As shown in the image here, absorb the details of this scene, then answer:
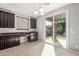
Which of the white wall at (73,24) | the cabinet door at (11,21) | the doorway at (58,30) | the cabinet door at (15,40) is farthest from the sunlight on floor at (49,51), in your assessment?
the cabinet door at (11,21)

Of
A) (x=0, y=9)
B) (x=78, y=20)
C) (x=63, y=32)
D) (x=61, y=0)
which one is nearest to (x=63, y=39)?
(x=63, y=32)

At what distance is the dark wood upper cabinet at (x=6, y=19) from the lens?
3476 millimetres

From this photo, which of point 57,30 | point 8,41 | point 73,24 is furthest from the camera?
point 8,41

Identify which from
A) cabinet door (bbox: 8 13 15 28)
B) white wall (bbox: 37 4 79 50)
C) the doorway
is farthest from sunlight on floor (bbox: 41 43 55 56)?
cabinet door (bbox: 8 13 15 28)

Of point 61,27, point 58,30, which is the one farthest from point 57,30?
point 61,27

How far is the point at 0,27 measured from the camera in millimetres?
3564

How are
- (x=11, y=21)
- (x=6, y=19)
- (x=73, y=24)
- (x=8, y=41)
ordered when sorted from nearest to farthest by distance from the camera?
(x=73, y=24) → (x=6, y=19) → (x=8, y=41) → (x=11, y=21)

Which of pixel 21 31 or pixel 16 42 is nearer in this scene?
pixel 16 42

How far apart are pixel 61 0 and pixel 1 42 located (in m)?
2.99

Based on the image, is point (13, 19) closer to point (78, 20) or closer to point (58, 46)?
point (58, 46)

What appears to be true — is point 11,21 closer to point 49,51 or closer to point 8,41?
point 8,41

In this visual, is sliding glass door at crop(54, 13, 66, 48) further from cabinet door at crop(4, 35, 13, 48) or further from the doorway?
cabinet door at crop(4, 35, 13, 48)

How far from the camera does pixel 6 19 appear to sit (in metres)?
3.63

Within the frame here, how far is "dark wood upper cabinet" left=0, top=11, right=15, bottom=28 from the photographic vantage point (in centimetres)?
348
